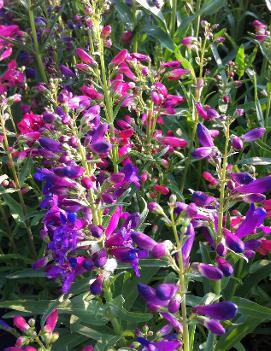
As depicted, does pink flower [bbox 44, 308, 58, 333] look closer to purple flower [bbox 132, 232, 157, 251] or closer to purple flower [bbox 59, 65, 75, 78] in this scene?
purple flower [bbox 132, 232, 157, 251]

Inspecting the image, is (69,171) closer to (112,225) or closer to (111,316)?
(112,225)

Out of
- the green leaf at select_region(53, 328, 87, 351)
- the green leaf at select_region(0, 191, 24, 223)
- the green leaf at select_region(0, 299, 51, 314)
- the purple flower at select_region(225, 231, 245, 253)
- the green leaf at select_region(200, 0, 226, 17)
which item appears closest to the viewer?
the purple flower at select_region(225, 231, 245, 253)

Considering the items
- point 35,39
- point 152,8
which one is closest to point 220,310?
point 152,8

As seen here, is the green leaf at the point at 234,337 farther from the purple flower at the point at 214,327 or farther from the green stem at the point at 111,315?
the purple flower at the point at 214,327

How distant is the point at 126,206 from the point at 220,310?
1489 mm

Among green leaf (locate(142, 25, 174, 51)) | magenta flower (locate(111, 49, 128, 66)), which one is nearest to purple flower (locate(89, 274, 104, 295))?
magenta flower (locate(111, 49, 128, 66))

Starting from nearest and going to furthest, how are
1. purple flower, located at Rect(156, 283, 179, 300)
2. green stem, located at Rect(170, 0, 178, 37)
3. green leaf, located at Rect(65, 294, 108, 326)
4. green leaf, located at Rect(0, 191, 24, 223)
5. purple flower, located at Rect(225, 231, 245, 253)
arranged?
purple flower, located at Rect(156, 283, 179, 300) → purple flower, located at Rect(225, 231, 245, 253) → green leaf, located at Rect(65, 294, 108, 326) → green leaf, located at Rect(0, 191, 24, 223) → green stem, located at Rect(170, 0, 178, 37)

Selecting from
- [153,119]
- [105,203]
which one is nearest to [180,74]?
[153,119]

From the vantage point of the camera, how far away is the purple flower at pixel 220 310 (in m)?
2.19

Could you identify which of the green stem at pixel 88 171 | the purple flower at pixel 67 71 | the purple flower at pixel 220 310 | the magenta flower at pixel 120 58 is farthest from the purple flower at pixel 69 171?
the purple flower at pixel 67 71

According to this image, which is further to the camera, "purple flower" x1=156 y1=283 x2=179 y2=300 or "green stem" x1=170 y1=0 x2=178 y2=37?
"green stem" x1=170 y1=0 x2=178 y2=37

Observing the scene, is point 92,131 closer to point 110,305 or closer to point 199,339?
point 110,305

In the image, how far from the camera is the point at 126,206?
3613mm

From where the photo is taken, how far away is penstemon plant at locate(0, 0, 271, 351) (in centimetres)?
251
